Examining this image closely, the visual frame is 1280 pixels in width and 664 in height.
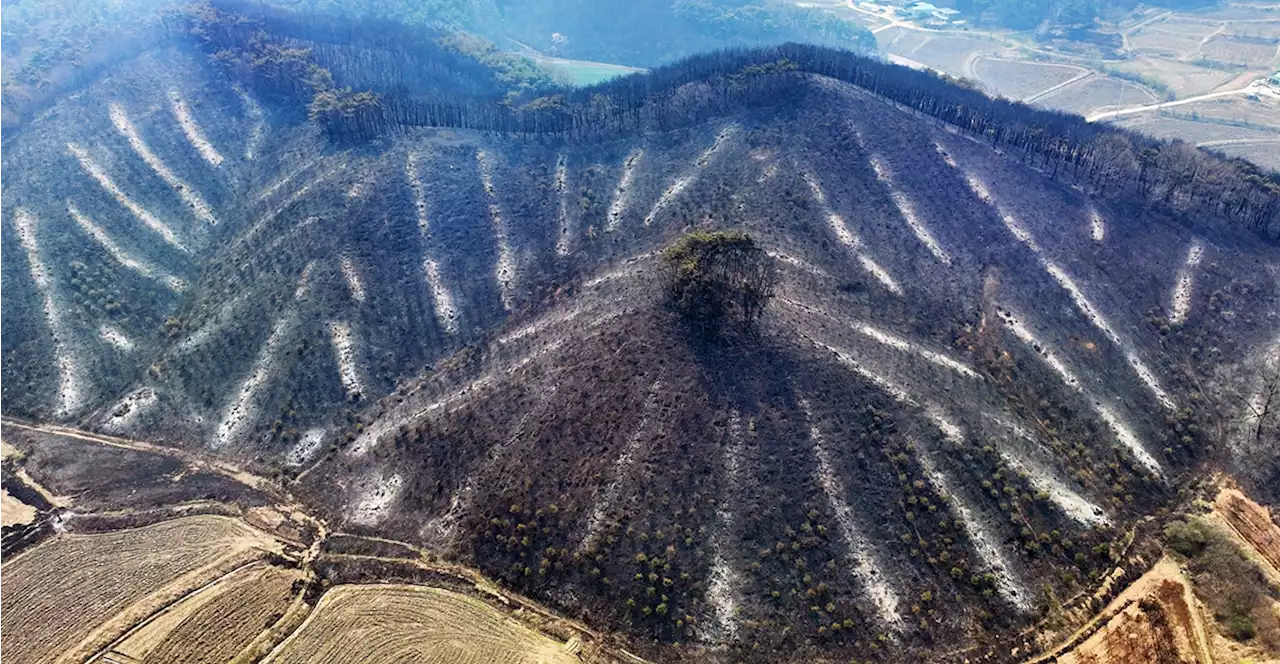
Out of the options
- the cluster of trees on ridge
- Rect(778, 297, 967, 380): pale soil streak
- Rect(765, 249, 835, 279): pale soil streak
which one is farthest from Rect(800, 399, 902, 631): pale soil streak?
the cluster of trees on ridge

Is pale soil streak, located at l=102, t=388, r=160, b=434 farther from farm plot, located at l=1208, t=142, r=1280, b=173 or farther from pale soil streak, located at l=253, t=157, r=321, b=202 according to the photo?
farm plot, located at l=1208, t=142, r=1280, b=173

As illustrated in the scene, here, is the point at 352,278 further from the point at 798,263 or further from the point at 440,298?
the point at 798,263

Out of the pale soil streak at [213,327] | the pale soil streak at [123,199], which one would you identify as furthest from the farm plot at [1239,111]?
the pale soil streak at [123,199]

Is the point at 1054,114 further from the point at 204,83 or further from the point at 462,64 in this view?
the point at 204,83

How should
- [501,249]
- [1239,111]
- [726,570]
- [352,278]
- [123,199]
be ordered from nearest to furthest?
[726,570] < [352,278] < [501,249] < [123,199] < [1239,111]

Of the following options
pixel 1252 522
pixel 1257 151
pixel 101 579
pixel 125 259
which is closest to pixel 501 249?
pixel 125 259

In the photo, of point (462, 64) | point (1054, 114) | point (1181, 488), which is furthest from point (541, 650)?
point (462, 64)

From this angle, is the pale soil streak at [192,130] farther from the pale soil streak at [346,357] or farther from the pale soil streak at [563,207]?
the pale soil streak at [563,207]
